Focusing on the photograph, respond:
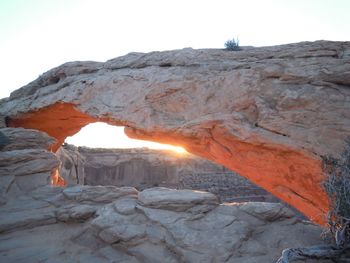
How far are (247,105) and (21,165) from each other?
585 cm

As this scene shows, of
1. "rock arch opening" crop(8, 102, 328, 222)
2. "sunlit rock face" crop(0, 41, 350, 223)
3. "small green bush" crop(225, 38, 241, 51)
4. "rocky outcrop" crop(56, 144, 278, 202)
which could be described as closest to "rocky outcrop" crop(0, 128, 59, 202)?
"sunlit rock face" crop(0, 41, 350, 223)

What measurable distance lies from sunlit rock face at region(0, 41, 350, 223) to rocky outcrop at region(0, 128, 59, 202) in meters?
1.68

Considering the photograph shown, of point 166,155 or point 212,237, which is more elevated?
point 212,237

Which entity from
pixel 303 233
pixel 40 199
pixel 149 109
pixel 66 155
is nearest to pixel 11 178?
pixel 40 199

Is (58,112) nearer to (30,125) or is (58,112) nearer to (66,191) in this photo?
(30,125)

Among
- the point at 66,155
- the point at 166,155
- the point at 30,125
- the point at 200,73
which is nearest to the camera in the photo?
the point at 200,73

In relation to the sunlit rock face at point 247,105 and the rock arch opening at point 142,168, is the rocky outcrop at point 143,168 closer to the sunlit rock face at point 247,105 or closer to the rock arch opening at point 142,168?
the rock arch opening at point 142,168

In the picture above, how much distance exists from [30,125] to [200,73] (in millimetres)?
6939

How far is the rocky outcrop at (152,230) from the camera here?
5.07m

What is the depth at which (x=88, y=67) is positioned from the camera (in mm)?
9570

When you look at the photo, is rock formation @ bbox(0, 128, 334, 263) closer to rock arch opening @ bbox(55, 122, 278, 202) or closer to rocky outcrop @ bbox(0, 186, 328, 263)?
rocky outcrop @ bbox(0, 186, 328, 263)

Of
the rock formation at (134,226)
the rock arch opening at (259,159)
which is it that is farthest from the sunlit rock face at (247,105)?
the rock formation at (134,226)

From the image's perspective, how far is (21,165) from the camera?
26.1 ft

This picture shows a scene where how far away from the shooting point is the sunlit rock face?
240 inches
